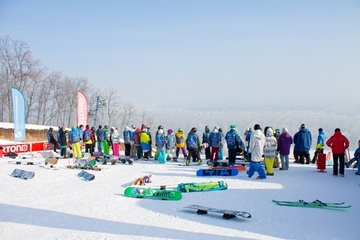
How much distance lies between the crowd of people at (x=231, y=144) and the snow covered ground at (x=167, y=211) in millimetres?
864

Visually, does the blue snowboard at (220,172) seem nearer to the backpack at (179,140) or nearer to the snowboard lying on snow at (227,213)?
the backpack at (179,140)

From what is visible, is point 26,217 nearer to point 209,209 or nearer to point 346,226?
point 209,209

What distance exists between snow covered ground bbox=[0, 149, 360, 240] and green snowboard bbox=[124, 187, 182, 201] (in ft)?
0.61

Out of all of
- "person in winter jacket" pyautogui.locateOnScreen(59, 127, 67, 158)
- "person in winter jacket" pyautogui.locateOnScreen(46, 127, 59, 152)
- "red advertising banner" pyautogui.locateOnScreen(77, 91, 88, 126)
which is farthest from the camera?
"red advertising banner" pyautogui.locateOnScreen(77, 91, 88, 126)

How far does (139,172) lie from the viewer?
1237 centimetres

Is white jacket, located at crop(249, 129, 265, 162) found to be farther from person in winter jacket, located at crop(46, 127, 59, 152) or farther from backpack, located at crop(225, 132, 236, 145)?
person in winter jacket, located at crop(46, 127, 59, 152)

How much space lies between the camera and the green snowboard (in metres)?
7.97

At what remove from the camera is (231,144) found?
13820 mm

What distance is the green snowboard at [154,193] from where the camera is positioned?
7973mm

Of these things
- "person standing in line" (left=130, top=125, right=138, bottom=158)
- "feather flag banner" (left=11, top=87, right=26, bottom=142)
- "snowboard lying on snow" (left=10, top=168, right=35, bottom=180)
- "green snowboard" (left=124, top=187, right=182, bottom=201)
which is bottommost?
"snowboard lying on snow" (left=10, top=168, right=35, bottom=180)

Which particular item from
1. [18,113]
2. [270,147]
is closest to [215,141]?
[270,147]

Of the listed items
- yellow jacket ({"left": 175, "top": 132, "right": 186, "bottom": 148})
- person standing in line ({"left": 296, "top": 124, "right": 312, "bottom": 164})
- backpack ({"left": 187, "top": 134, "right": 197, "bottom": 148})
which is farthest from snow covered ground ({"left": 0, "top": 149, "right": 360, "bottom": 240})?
yellow jacket ({"left": 175, "top": 132, "right": 186, "bottom": 148})

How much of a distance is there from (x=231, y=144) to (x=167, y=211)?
7322 mm

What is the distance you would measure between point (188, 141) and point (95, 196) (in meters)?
7.26
